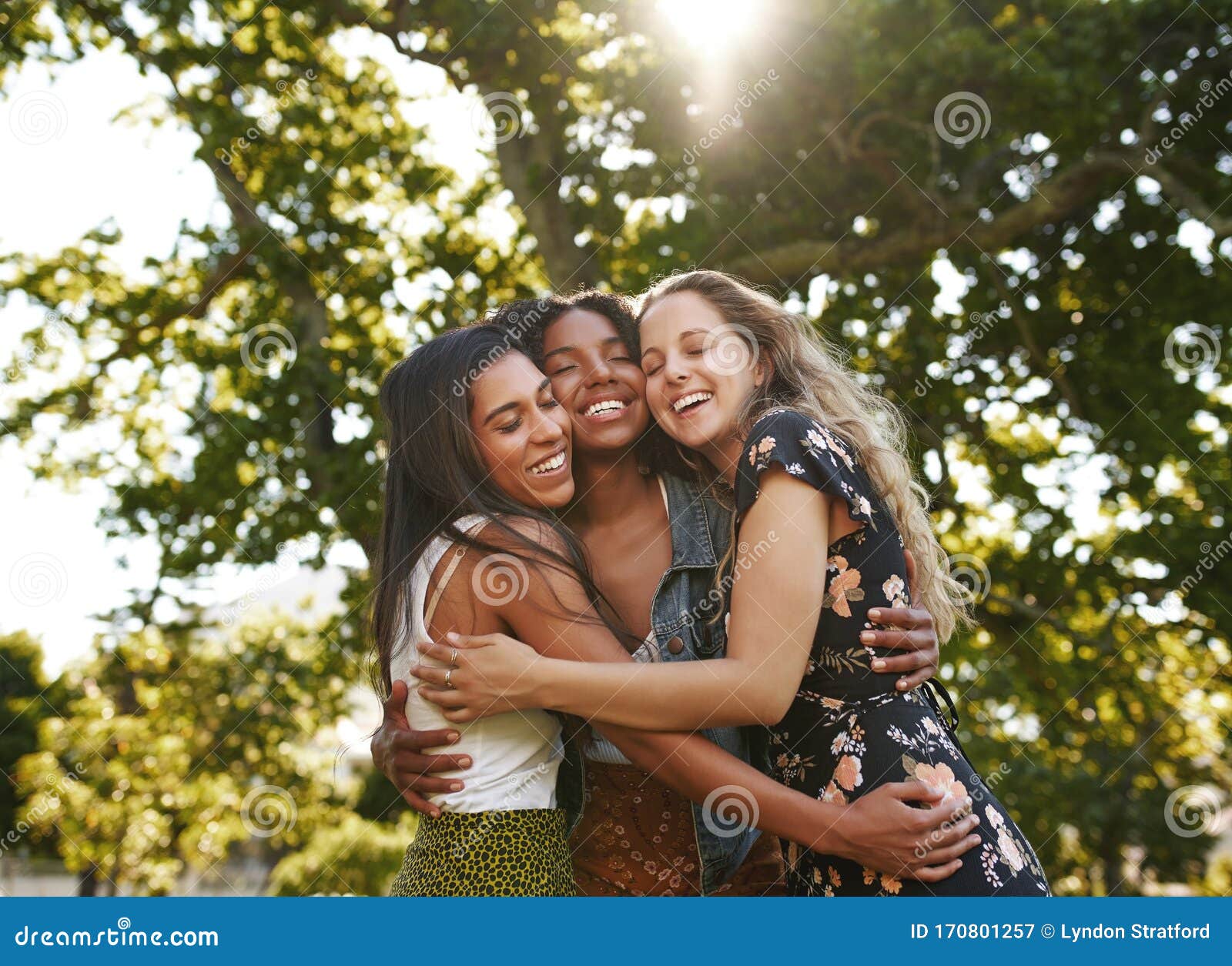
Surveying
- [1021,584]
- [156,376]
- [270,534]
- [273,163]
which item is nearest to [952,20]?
[1021,584]

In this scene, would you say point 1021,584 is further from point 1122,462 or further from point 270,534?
point 270,534

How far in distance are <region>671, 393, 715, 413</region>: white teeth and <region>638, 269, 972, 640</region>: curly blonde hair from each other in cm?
11

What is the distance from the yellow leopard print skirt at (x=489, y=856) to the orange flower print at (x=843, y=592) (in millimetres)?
880

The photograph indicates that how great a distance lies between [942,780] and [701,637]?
81 centimetres

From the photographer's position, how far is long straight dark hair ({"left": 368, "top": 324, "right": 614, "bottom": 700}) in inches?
109

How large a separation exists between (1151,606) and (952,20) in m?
4.35
